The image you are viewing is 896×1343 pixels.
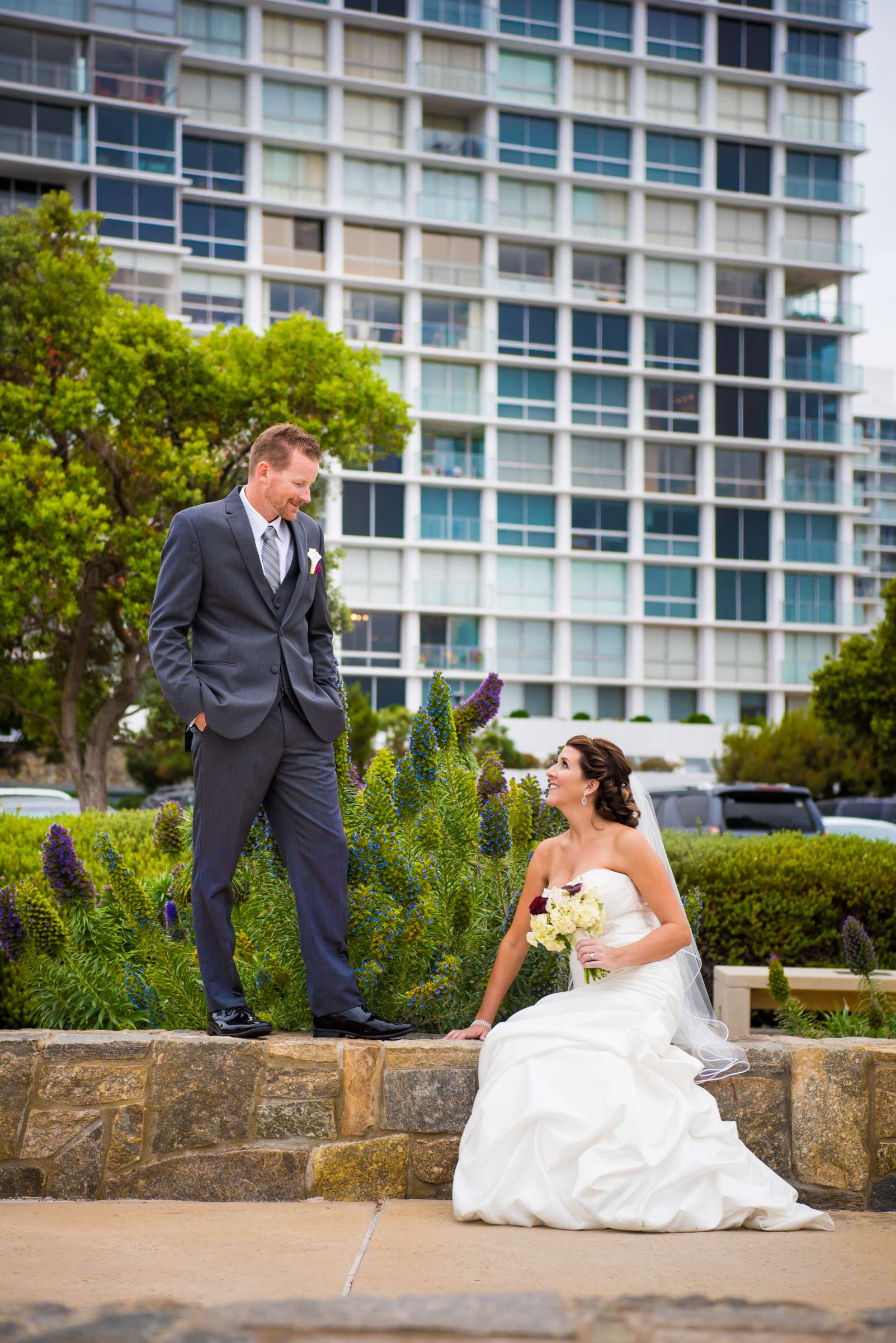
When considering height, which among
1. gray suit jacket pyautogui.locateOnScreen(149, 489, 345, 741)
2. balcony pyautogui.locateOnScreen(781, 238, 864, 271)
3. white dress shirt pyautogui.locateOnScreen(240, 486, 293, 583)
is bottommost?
gray suit jacket pyautogui.locateOnScreen(149, 489, 345, 741)

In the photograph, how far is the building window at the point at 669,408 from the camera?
188 ft

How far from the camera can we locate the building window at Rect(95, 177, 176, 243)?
1829 inches

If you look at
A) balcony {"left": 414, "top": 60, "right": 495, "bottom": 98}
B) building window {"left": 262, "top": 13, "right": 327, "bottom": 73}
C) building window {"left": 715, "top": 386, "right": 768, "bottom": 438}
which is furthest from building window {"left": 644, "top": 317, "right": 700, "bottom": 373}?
building window {"left": 262, "top": 13, "right": 327, "bottom": 73}

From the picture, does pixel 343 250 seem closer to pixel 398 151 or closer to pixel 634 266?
pixel 398 151

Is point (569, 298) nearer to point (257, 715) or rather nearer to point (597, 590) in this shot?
point (597, 590)

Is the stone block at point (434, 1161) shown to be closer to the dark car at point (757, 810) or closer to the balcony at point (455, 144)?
the dark car at point (757, 810)

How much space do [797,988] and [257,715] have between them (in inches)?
132

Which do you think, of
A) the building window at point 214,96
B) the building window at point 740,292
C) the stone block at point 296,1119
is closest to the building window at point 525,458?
the building window at point 740,292

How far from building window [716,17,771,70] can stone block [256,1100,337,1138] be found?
6116 cm

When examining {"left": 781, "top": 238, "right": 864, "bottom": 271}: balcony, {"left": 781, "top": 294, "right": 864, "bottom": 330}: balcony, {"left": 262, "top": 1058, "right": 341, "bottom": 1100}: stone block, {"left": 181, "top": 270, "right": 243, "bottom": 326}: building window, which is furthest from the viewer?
{"left": 781, "top": 294, "right": 864, "bottom": 330}: balcony

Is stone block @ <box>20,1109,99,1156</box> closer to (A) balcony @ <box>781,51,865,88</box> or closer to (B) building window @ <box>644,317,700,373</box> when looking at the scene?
(B) building window @ <box>644,317,700,373</box>

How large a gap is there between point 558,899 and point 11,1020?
3.42m

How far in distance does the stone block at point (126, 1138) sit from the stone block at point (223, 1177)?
38 mm

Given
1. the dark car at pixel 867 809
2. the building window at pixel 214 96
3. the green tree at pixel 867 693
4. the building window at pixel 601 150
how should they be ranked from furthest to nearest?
the building window at pixel 601 150 → the building window at pixel 214 96 → the green tree at pixel 867 693 → the dark car at pixel 867 809
